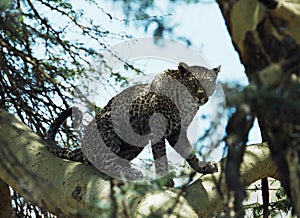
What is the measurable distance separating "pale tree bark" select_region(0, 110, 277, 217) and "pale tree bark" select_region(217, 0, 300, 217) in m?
1.27

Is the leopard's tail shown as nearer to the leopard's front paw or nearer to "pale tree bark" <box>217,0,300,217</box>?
the leopard's front paw

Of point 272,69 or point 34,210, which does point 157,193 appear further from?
point 34,210

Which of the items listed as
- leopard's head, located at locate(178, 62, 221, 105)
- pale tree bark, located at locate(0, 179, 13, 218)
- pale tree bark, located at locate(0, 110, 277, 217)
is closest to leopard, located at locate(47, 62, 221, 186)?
leopard's head, located at locate(178, 62, 221, 105)

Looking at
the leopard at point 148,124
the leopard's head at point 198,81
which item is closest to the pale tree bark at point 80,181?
the leopard at point 148,124

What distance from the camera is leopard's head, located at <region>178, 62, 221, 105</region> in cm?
590

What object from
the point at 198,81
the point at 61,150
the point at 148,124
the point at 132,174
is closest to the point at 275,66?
the point at 132,174

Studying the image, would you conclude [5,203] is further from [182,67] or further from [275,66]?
[275,66]

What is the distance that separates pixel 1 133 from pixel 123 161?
0.97 meters

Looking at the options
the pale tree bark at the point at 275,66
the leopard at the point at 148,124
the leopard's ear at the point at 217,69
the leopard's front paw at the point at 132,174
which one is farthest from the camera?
the leopard's ear at the point at 217,69

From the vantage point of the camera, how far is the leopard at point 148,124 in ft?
17.0

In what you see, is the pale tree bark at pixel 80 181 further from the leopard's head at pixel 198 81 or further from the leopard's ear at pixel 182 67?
the leopard's ear at pixel 182 67

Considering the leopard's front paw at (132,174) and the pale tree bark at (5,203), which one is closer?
the leopard's front paw at (132,174)

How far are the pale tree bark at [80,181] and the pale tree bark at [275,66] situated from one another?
4.18 ft

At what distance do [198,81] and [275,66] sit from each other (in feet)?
12.0
